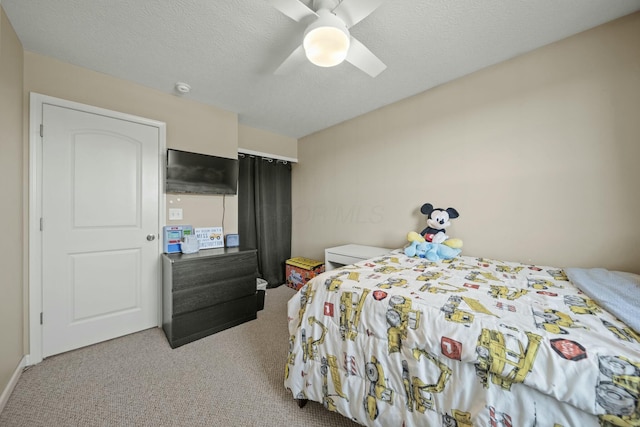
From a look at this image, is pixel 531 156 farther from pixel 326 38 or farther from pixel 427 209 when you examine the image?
pixel 326 38

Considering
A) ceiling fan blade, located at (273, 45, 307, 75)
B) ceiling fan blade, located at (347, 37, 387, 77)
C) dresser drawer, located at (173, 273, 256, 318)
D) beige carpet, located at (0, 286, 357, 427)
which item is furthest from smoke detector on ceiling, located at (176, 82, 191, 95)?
beige carpet, located at (0, 286, 357, 427)

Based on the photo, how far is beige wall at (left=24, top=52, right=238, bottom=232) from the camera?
1.80 m

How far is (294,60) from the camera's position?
148 centimetres

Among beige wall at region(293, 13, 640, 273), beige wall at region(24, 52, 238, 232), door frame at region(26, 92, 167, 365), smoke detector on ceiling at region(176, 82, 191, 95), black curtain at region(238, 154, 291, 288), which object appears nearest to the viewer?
beige wall at region(293, 13, 640, 273)

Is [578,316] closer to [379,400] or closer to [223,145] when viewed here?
[379,400]

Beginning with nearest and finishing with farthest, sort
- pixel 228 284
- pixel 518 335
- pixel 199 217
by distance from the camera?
pixel 518 335 < pixel 228 284 < pixel 199 217

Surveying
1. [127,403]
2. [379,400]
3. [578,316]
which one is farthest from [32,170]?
[578,316]

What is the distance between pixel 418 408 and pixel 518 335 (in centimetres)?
51

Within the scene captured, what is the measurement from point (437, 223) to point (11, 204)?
3.18 m

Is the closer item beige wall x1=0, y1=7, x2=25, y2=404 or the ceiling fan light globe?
the ceiling fan light globe

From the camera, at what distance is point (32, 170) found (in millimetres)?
1700

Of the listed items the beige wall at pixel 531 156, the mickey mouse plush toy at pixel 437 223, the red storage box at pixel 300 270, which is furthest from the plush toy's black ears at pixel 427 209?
the red storage box at pixel 300 270

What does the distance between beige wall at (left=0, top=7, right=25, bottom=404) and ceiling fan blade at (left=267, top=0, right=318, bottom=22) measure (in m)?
1.66

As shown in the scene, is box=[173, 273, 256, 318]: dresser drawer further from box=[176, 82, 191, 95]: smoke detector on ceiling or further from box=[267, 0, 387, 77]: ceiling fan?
box=[267, 0, 387, 77]: ceiling fan
